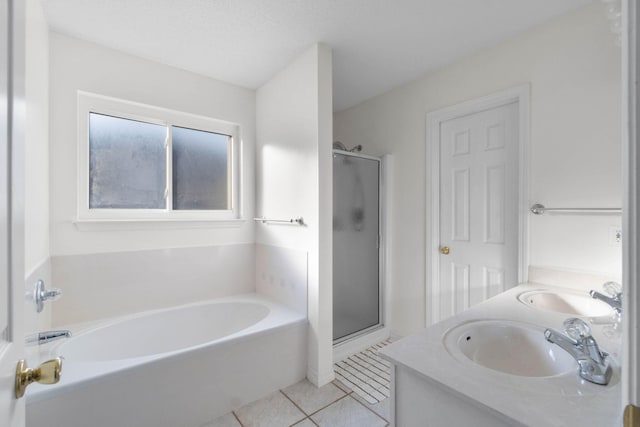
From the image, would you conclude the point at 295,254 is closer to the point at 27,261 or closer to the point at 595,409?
the point at 27,261

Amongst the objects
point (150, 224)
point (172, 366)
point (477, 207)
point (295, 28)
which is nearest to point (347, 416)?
point (172, 366)

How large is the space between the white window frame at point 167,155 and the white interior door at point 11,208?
5.36 feet

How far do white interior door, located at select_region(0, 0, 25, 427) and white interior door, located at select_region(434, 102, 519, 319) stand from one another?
2.36 m

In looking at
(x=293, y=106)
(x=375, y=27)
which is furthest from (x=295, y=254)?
(x=375, y=27)

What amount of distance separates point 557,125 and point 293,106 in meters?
1.74

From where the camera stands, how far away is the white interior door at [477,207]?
77.8 inches

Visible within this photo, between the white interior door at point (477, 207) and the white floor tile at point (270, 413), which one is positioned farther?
the white interior door at point (477, 207)

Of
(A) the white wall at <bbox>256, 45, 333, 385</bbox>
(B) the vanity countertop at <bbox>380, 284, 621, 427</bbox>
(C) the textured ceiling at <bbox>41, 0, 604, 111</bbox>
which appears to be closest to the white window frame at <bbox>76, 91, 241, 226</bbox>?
(C) the textured ceiling at <bbox>41, 0, 604, 111</bbox>

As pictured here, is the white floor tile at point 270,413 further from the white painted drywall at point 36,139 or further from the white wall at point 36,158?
the white painted drywall at point 36,139

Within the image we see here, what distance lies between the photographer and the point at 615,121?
59.9 inches

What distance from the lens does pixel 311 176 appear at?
6.82ft

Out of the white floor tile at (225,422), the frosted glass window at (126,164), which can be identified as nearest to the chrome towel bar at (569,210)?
the white floor tile at (225,422)

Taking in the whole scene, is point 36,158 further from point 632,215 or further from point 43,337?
point 632,215

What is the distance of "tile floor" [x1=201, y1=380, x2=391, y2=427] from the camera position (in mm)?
1652
